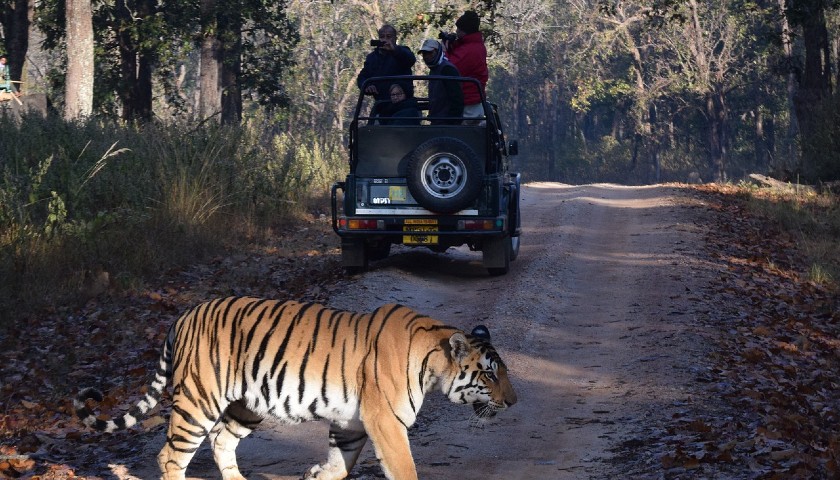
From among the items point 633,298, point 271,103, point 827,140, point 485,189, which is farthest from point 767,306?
point 271,103

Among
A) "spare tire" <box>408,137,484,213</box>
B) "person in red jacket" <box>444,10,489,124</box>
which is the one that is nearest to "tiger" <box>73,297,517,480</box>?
"spare tire" <box>408,137,484,213</box>

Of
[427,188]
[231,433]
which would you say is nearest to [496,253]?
[427,188]

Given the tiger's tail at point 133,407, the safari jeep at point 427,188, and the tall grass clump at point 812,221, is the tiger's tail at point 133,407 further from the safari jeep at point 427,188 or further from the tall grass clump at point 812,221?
the tall grass clump at point 812,221

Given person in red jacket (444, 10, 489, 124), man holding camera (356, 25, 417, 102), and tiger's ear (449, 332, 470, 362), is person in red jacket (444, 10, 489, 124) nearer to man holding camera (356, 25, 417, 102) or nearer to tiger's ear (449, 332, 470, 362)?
man holding camera (356, 25, 417, 102)

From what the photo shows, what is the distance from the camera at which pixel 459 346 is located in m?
5.42

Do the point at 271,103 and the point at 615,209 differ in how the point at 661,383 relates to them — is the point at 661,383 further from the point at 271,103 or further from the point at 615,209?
the point at 271,103

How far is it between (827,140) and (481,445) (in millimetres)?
18310

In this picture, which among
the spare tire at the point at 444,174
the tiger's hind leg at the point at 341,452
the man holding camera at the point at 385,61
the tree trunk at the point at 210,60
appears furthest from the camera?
the tree trunk at the point at 210,60

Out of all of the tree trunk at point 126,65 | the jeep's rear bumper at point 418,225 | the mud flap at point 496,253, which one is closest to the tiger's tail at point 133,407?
the jeep's rear bumper at point 418,225

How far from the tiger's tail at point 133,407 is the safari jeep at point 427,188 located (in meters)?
6.43

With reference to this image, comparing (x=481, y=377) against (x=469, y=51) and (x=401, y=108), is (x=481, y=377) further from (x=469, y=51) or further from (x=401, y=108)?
(x=469, y=51)

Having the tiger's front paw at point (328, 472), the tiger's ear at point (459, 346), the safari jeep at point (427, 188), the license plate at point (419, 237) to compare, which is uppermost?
the safari jeep at point (427, 188)

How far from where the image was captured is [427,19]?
820 inches

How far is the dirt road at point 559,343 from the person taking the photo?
6723 millimetres
